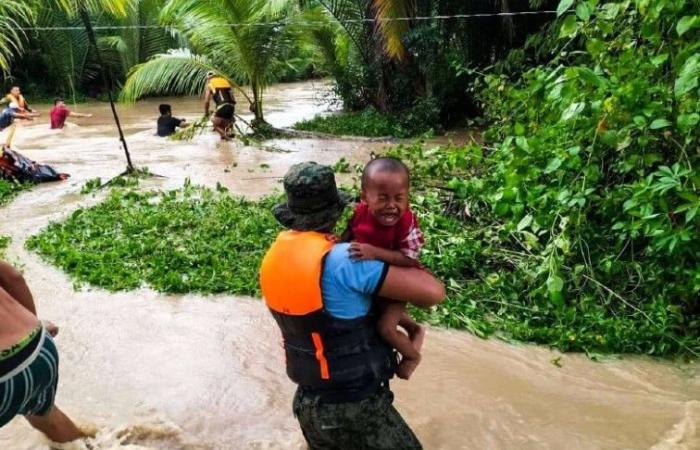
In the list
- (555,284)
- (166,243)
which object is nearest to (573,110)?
(555,284)

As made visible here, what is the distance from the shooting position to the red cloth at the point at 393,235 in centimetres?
212

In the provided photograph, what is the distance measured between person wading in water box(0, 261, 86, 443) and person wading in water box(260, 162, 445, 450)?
898 millimetres

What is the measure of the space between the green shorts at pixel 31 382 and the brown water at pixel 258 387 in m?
0.64

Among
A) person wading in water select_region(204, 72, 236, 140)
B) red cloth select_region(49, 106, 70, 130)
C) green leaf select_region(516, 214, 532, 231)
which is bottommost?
red cloth select_region(49, 106, 70, 130)

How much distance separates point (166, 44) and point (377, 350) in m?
23.7

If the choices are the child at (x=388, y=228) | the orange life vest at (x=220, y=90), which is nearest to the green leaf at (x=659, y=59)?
the child at (x=388, y=228)

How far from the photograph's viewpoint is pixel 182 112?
19375mm

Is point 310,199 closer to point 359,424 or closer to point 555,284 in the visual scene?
point 359,424

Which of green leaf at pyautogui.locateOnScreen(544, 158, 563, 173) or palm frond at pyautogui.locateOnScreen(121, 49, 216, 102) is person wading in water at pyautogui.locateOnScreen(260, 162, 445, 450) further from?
palm frond at pyautogui.locateOnScreen(121, 49, 216, 102)

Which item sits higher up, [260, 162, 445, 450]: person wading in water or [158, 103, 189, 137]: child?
[260, 162, 445, 450]: person wading in water

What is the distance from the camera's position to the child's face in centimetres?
204

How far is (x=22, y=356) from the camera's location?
2248 mm

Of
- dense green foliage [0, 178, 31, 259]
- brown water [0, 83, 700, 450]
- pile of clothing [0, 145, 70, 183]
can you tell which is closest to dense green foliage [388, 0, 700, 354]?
brown water [0, 83, 700, 450]

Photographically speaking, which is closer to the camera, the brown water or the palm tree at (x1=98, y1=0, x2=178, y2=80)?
the brown water
